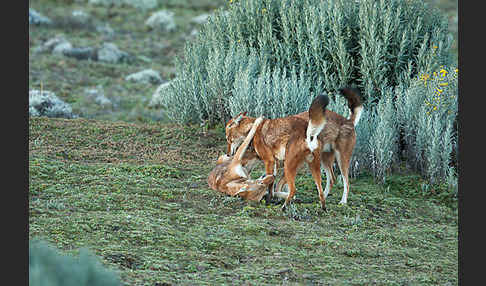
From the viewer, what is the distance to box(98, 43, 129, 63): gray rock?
2072cm

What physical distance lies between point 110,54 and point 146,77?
3174 millimetres

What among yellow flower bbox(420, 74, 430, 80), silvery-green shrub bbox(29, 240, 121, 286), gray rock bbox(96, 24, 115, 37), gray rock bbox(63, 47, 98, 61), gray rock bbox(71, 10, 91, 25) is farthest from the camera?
gray rock bbox(71, 10, 91, 25)

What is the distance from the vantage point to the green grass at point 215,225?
5105mm

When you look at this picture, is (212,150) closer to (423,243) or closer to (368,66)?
(368,66)

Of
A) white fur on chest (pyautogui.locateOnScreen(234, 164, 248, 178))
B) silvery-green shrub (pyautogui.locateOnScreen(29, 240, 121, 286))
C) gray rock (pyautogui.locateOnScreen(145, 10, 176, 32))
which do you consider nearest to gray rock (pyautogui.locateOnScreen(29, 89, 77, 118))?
white fur on chest (pyautogui.locateOnScreen(234, 164, 248, 178))

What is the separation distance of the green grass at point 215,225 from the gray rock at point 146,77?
900cm

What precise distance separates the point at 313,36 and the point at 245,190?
4.37 metres

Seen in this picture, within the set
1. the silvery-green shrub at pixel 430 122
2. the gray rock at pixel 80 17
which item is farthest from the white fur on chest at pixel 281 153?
the gray rock at pixel 80 17

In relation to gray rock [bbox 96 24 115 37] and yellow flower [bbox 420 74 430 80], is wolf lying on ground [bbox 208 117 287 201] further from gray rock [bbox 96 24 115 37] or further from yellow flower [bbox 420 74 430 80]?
gray rock [bbox 96 24 115 37]

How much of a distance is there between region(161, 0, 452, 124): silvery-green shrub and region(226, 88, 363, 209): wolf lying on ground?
8.02 feet

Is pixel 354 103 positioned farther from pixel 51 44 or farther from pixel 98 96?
pixel 51 44

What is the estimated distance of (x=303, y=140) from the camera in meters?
6.78

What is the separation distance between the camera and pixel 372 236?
21.0 feet

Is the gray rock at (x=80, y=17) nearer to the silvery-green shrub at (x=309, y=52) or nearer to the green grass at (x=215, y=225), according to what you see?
the silvery-green shrub at (x=309, y=52)
